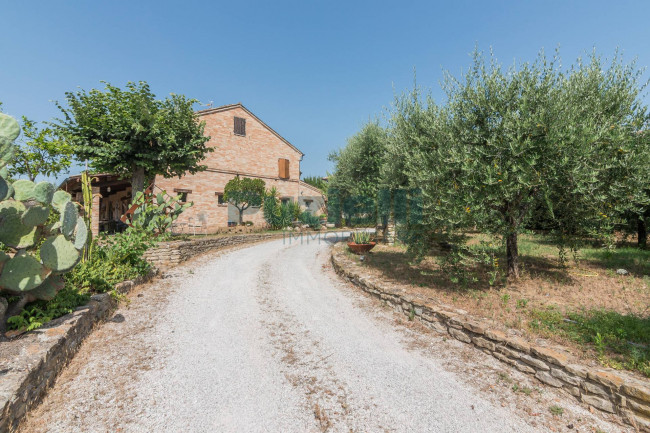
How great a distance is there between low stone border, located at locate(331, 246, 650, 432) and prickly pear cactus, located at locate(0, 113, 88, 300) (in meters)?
6.16

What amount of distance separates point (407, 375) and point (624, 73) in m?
9.24

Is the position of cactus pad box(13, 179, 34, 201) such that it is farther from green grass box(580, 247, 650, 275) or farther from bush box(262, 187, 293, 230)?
Result: bush box(262, 187, 293, 230)

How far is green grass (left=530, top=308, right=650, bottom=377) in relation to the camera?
3.53 metres

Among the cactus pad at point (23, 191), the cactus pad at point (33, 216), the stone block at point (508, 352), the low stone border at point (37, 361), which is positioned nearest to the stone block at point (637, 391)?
the stone block at point (508, 352)

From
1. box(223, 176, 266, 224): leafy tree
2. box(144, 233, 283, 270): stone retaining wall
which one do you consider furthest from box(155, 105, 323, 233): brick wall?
box(144, 233, 283, 270): stone retaining wall

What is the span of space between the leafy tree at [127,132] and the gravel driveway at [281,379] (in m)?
8.28

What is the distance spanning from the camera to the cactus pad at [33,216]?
14.4 feet

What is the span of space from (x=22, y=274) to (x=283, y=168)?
78.5ft

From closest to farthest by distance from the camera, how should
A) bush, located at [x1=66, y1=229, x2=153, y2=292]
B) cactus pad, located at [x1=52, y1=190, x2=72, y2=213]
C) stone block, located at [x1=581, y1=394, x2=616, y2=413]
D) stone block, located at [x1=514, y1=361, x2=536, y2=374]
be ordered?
stone block, located at [x1=581, y1=394, x2=616, y2=413] < stone block, located at [x1=514, y1=361, x2=536, y2=374] < cactus pad, located at [x1=52, y1=190, x2=72, y2=213] < bush, located at [x1=66, y1=229, x2=153, y2=292]

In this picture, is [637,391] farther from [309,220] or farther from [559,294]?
[309,220]

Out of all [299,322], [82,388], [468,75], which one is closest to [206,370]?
[82,388]


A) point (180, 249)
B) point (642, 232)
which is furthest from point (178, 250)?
point (642, 232)

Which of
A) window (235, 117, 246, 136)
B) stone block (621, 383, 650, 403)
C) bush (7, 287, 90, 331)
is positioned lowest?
stone block (621, 383, 650, 403)

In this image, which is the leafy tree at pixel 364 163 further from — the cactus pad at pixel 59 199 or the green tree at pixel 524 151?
the cactus pad at pixel 59 199
